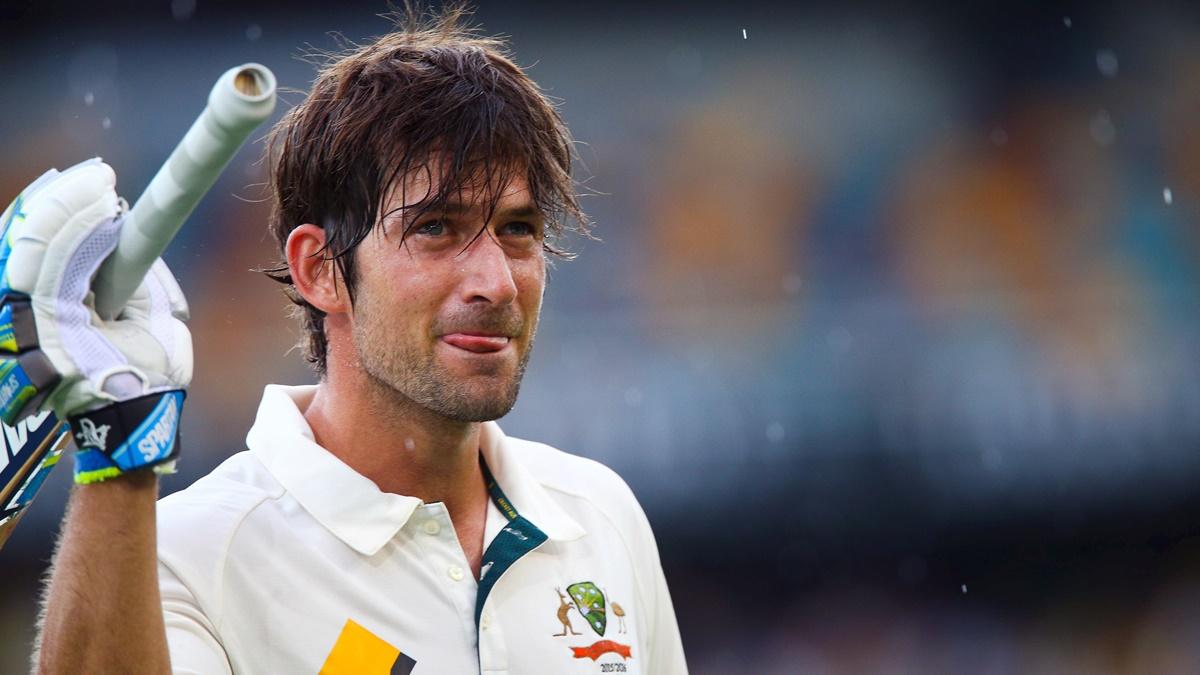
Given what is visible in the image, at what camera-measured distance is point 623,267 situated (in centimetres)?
677

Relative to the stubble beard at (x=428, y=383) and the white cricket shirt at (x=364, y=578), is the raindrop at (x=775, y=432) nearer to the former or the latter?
the white cricket shirt at (x=364, y=578)

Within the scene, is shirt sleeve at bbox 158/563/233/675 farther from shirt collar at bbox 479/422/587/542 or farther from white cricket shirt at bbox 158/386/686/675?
shirt collar at bbox 479/422/587/542

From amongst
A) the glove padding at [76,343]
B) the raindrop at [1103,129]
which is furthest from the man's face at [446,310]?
the raindrop at [1103,129]

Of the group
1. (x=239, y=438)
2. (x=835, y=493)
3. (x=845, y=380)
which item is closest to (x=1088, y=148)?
(x=845, y=380)

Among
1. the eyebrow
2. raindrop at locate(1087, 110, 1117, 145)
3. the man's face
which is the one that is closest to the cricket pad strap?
the man's face

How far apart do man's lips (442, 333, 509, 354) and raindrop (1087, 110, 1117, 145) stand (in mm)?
5360

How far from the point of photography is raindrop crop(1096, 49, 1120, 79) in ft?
22.9

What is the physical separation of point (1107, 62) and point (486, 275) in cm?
554

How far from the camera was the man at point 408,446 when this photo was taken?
2193mm

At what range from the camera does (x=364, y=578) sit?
229 cm

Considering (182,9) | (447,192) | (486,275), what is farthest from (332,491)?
(182,9)

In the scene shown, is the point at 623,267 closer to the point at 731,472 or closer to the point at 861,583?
the point at 731,472

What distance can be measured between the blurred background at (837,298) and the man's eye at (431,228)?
4.07 m

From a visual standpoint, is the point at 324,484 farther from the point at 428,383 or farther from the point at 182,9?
the point at 182,9
